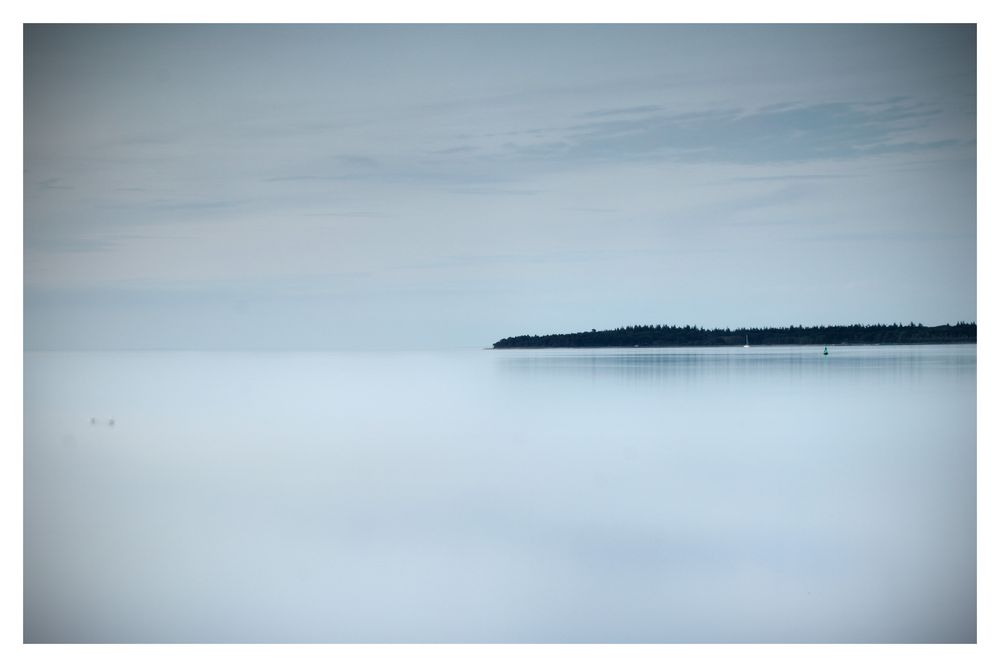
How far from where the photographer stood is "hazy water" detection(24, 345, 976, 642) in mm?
5535

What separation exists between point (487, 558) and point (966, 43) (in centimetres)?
638

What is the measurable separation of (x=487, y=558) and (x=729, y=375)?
19622 mm

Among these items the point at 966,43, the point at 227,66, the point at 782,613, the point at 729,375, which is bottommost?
the point at 782,613

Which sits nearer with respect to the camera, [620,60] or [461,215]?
[620,60]

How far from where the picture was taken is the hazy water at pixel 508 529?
18.2 feet

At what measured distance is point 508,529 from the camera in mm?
7195

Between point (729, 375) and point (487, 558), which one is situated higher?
point (729, 375)

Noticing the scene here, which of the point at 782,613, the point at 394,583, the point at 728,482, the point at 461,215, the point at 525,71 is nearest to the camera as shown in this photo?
the point at 782,613

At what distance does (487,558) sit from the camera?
6457mm

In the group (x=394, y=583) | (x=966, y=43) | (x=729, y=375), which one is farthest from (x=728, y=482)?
(x=729, y=375)
